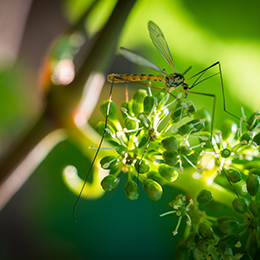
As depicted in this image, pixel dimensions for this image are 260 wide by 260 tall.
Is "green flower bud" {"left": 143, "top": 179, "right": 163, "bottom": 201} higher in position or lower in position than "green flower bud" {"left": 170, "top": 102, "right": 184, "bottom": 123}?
lower

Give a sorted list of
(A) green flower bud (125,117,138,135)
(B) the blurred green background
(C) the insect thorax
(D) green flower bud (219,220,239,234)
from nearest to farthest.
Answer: (D) green flower bud (219,220,239,234), (A) green flower bud (125,117,138,135), (C) the insect thorax, (B) the blurred green background

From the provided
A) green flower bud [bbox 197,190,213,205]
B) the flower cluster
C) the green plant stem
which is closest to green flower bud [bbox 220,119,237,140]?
the flower cluster

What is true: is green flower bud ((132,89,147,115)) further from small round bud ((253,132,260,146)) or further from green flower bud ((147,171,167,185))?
small round bud ((253,132,260,146))

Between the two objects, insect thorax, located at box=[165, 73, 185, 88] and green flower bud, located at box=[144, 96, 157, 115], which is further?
insect thorax, located at box=[165, 73, 185, 88]

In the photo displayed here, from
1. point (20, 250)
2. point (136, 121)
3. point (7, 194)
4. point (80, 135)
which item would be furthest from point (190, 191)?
point (20, 250)

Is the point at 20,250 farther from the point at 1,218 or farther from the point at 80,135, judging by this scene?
the point at 80,135

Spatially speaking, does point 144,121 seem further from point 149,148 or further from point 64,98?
point 64,98

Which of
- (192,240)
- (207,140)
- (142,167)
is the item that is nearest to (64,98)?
(142,167)
